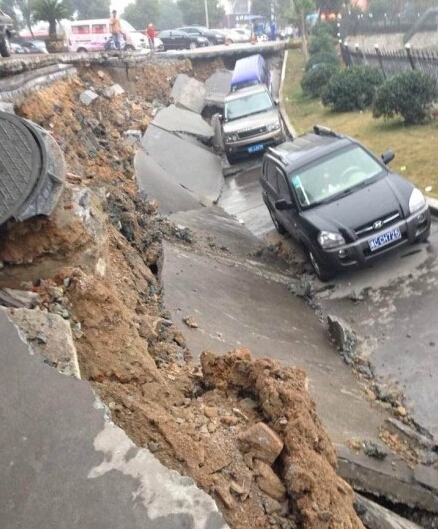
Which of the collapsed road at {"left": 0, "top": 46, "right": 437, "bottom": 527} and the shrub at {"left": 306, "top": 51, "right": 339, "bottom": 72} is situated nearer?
the collapsed road at {"left": 0, "top": 46, "right": 437, "bottom": 527}

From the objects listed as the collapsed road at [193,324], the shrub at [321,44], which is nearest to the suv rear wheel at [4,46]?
the collapsed road at [193,324]

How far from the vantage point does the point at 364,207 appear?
8453mm

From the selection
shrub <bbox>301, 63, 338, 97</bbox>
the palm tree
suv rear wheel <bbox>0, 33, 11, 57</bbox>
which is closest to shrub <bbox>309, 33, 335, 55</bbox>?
shrub <bbox>301, 63, 338, 97</bbox>

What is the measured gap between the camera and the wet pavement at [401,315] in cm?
603

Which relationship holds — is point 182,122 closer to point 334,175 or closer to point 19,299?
point 334,175

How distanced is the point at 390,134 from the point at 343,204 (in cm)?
743

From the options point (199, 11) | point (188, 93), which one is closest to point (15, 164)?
point (188, 93)

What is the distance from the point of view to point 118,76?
72.4 ft

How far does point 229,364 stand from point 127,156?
9151mm

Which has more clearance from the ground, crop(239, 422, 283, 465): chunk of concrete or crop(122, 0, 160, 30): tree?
crop(122, 0, 160, 30): tree

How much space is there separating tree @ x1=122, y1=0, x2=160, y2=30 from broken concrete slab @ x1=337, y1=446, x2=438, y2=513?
244 feet

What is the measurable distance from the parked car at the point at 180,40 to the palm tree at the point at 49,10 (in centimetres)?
2199

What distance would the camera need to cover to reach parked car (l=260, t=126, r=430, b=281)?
325 inches

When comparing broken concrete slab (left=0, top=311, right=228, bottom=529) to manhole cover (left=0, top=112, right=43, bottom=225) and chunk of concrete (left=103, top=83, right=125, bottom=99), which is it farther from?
chunk of concrete (left=103, top=83, right=125, bottom=99)
